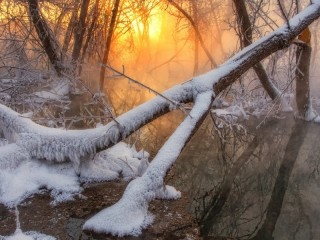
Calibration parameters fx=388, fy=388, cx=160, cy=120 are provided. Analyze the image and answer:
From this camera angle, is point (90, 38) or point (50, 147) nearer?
point (50, 147)

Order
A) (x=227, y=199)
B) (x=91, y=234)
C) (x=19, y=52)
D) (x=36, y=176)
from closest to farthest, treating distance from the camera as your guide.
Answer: (x=91, y=234)
(x=36, y=176)
(x=227, y=199)
(x=19, y=52)

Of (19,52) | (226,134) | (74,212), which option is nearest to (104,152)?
(74,212)

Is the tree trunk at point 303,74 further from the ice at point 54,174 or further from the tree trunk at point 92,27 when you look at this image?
the tree trunk at point 92,27

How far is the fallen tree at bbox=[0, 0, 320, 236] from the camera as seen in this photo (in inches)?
156

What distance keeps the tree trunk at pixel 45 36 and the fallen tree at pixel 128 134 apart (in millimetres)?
4311

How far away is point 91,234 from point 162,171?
976 mm

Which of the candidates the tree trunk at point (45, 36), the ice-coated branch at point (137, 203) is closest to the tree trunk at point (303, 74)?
the ice-coated branch at point (137, 203)

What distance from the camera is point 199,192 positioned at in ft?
17.4

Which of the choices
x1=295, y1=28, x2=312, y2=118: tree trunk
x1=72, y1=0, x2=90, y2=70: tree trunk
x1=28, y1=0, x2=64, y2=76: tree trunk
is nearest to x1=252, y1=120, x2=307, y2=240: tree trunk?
x1=295, y1=28, x2=312, y2=118: tree trunk

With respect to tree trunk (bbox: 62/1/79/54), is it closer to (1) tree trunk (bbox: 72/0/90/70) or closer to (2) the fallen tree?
(1) tree trunk (bbox: 72/0/90/70)

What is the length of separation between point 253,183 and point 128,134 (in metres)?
2.17

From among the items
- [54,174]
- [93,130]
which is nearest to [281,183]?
[93,130]

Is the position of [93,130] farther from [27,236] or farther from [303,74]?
[303,74]

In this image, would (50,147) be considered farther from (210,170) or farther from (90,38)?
(90,38)
